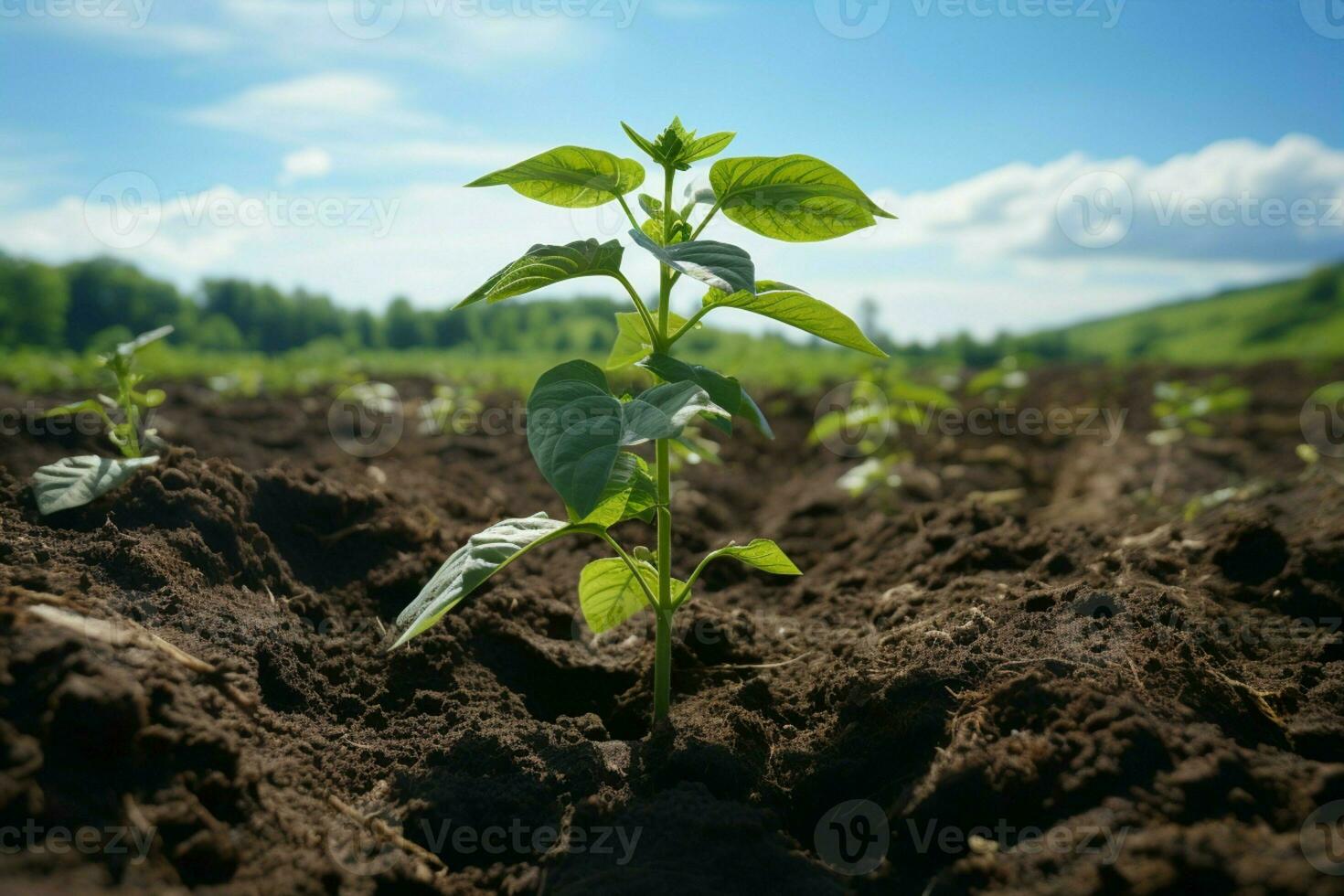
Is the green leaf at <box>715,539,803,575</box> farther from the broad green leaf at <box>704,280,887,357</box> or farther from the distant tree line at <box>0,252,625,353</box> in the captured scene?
the distant tree line at <box>0,252,625,353</box>

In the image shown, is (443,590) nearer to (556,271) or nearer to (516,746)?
(516,746)

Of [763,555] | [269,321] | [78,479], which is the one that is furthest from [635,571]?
[269,321]

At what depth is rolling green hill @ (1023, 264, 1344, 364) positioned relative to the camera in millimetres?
21203

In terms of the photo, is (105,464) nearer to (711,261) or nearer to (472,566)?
(472,566)

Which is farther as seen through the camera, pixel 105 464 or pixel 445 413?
pixel 445 413

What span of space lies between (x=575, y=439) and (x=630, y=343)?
0.72 metres

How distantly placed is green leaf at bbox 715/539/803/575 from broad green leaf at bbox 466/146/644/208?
2.98 feet

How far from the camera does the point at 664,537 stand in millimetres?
2031

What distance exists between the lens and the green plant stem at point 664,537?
6.47 ft

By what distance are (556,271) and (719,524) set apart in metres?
2.85

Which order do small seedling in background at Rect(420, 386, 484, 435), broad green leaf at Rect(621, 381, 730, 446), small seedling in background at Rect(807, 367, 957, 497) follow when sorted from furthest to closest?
small seedling in background at Rect(420, 386, 484, 435) → small seedling in background at Rect(807, 367, 957, 497) → broad green leaf at Rect(621, 381, 730, 446)

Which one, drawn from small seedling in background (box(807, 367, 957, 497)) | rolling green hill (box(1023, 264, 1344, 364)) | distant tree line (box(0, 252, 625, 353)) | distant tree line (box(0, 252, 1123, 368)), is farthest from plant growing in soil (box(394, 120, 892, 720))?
rolling green hill (box(1023, 264, 1344, 364))

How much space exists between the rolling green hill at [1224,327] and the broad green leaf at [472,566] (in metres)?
20.5

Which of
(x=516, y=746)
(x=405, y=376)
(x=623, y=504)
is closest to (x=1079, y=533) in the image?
(x=623, y=504)
